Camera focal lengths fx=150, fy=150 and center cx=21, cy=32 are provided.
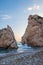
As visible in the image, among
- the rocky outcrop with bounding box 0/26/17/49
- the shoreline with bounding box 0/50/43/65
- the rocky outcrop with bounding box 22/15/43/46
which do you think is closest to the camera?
the shoreline with bounding box 0/50/43/65

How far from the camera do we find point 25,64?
88.6ft

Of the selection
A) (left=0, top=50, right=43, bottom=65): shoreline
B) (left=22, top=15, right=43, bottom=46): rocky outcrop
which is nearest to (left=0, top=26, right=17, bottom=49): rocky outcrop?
(left=22, top=15, right=43, bottom=46): rocky outcrop

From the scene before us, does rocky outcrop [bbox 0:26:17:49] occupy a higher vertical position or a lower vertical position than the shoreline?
higher

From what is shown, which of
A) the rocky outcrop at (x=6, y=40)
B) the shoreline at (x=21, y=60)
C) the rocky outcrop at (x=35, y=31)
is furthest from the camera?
the rocky outcrop at (x=35, y=31)

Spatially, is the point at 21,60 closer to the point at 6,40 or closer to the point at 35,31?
the point at 6,40

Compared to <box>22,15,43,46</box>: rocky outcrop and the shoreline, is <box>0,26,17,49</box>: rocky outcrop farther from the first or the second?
the shoreline

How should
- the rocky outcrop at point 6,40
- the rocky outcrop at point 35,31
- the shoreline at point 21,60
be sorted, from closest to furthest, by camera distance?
the shoreline at point 21,60
the rocky outcrop at point 6,40
the rocky outcrop at point 35,31

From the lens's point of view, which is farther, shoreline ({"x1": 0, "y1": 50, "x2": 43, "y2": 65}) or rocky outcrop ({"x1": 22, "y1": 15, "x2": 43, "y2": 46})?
rocky outcrop ({"x1": 22, "y1": 15, "x2": 43, "y2": 46})

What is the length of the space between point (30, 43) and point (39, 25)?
12393 mm

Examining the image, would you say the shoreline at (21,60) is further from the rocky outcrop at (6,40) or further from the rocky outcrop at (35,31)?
the rocky outcrop at (35,31)

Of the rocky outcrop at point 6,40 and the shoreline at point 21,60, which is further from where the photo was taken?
the rocky outcrop at point 6,40

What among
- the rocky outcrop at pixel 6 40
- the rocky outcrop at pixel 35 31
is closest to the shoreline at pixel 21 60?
the rocky outcrop at pixel 6 40

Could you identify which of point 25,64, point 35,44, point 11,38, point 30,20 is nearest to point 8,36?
point 11,38

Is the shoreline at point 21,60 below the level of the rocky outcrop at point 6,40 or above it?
below
